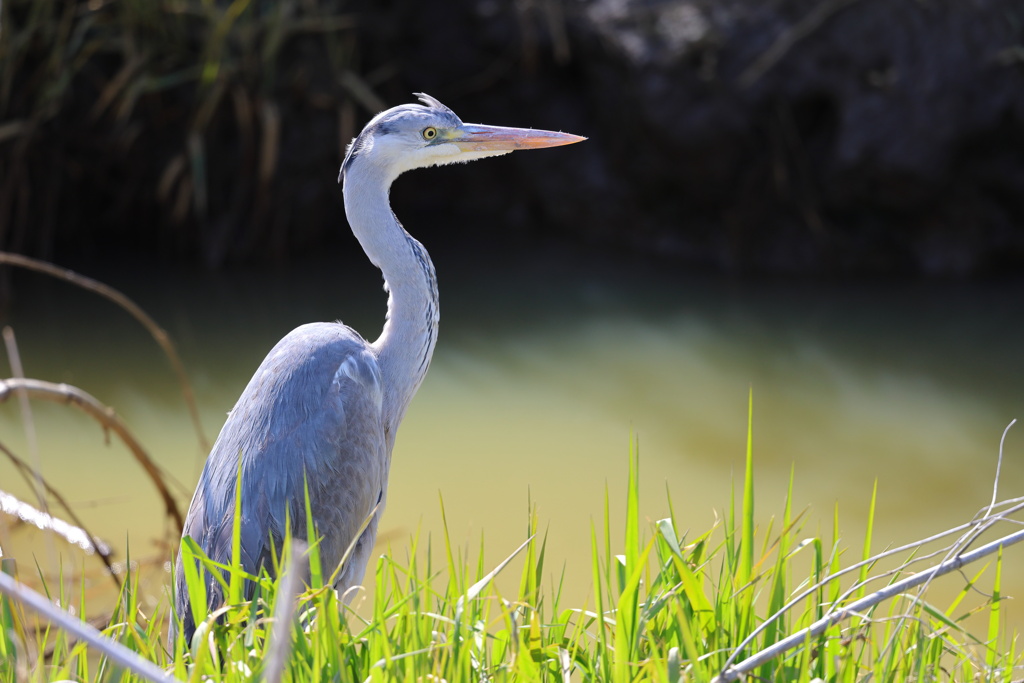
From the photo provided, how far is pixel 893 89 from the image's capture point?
5.86 m

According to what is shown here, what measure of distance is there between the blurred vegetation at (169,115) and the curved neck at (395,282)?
3.27 metres

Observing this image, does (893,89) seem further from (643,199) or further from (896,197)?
(643,199)

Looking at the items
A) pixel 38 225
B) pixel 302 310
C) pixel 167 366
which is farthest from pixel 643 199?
pixel 38 225

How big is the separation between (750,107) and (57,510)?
15.1 ft

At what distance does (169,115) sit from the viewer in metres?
6.32

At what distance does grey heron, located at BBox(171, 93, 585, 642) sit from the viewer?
2.32 meters

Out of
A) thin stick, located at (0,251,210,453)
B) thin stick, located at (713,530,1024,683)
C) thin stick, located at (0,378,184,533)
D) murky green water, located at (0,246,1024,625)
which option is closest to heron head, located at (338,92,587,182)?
thin stick, located at (0,251,210,453)

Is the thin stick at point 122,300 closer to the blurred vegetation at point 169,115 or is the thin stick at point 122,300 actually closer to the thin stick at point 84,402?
the thin stick at point 84,402

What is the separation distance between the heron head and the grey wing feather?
0.49 metres

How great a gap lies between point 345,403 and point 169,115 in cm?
454

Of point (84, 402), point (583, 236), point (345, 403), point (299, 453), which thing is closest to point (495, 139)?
point (345, 403)

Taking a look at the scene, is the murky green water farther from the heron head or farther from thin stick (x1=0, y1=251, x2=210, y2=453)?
the heron head

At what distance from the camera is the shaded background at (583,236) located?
4418mm

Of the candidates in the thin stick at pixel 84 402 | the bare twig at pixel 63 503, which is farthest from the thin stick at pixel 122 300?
the bare twig at pixel 63 503
